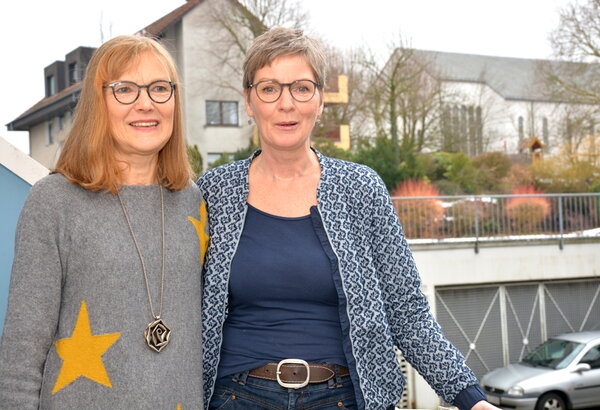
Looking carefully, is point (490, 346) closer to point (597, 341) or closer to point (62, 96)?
point (597, 341)

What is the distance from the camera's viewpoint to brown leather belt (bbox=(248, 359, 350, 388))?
89.8 inches

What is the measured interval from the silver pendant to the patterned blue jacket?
268 millimetres

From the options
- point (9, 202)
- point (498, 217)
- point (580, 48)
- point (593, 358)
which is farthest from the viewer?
point (580, 48)

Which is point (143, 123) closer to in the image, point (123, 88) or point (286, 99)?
point (123, 88)

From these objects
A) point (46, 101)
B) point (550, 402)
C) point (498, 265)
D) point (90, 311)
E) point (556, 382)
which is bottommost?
point (550, 402)

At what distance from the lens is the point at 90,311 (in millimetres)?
2010

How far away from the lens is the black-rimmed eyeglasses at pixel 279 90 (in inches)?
96.3

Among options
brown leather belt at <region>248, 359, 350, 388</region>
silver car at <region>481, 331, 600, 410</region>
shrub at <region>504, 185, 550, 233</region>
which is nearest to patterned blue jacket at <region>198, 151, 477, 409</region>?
brown leather belt at <region>248, 359, 350, 388</region>

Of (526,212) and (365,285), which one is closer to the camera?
(365,285)

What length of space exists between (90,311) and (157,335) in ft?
0.68

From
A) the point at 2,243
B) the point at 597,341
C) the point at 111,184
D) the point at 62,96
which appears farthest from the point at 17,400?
the point at 62,96

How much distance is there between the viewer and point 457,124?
31.7 metres

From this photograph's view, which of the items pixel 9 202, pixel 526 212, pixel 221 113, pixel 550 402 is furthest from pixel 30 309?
pixel 221 113

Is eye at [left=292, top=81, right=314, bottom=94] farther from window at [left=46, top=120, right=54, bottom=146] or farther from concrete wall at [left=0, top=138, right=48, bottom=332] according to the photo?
window at [left=46, top=120, right=54, bottom=146]
